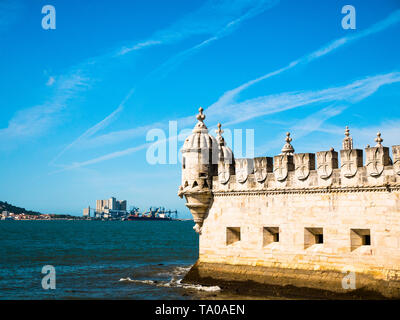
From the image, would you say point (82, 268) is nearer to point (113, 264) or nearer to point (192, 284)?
point (113, 264)

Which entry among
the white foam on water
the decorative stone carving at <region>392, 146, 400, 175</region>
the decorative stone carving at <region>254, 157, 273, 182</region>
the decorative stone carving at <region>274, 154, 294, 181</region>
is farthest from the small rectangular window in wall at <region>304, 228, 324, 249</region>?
the white foam on water

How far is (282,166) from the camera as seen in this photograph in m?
23.5

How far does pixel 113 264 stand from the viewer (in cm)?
4609

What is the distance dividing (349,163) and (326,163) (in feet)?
3.49

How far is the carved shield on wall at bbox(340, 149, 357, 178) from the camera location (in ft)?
69.2

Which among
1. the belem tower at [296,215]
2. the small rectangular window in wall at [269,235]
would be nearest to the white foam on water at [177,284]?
the belem tower at [296,215]

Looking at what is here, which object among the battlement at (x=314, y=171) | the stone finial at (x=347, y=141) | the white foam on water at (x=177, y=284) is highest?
the stone finial at (x=347, y=141)

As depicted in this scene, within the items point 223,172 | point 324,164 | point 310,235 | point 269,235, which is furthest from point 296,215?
point 223,172

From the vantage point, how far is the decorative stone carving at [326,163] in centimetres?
2184

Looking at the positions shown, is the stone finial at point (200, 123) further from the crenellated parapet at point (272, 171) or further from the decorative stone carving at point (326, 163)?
the decorative stone carving at point (326, 163)

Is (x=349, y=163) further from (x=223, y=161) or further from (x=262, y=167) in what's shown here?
(x=223, y=161)

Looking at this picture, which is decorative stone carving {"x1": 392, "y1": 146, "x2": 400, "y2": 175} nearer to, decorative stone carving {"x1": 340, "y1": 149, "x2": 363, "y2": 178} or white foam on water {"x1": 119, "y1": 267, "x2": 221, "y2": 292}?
decorative stone carving {"x1": 340, "y1": 149, "x2": 363, "y2": 178}
